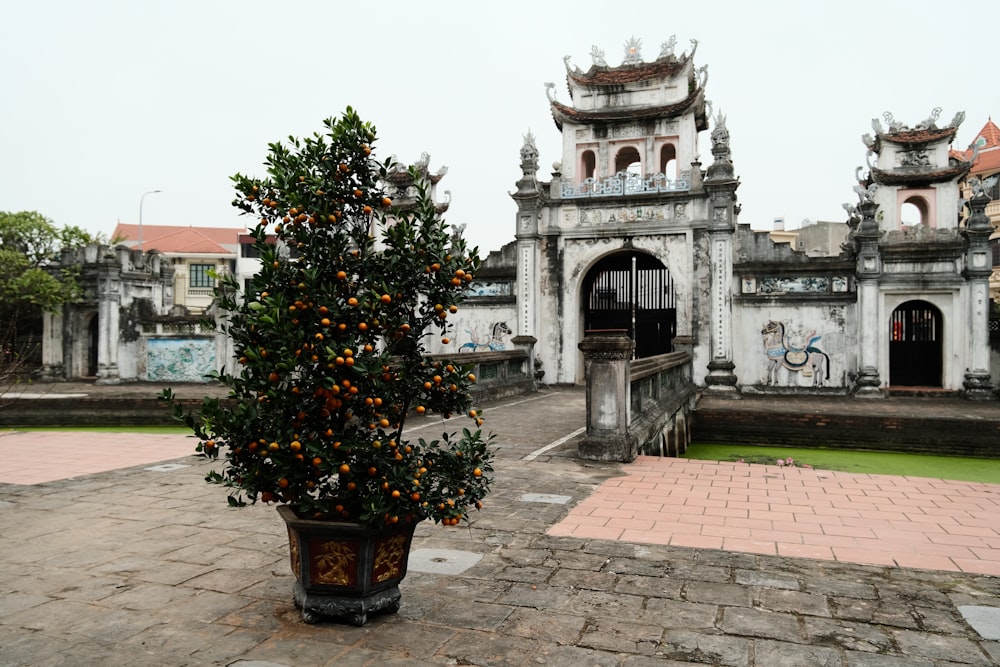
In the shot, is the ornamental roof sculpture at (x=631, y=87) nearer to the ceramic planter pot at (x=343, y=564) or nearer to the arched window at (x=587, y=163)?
the arched window at (x=587, y=163)

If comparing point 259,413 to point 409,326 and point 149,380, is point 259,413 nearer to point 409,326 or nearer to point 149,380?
point 409,326

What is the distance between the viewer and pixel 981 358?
58.8 ft

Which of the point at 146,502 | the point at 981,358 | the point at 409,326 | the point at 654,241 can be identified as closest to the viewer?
the point at 409,326

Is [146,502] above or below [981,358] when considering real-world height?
below

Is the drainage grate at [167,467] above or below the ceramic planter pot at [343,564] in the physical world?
below

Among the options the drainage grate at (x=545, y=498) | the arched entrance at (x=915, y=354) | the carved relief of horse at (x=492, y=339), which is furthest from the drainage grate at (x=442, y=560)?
the arched entrance at (x=915, y=354)

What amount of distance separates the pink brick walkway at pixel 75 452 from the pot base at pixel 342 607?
5.72 meters

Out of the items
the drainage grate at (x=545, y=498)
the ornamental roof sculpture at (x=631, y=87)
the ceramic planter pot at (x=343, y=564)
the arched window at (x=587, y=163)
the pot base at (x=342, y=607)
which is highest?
the ornamental roof sculpture at (x=631, y=87)

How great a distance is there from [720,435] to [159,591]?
12.3 m

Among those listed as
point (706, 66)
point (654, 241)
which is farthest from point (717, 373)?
point (706, 66)

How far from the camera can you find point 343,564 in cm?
373

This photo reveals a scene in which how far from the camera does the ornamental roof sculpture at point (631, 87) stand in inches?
808

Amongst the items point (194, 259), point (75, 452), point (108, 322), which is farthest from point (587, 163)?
point (194, 259)

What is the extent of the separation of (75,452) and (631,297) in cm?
1523
